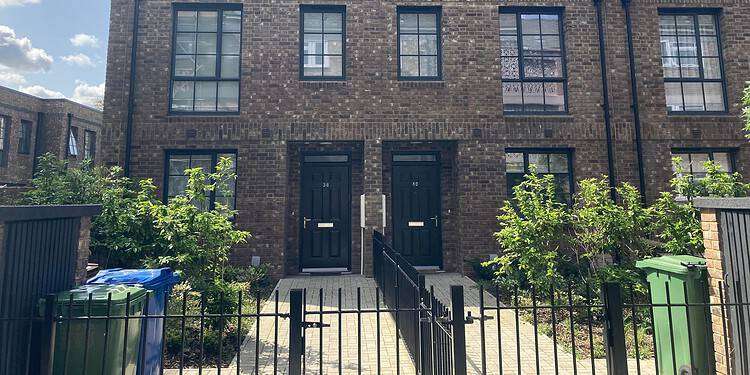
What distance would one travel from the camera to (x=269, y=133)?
918 centimetres

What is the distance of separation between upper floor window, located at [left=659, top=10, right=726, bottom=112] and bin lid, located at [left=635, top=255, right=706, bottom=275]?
771cm

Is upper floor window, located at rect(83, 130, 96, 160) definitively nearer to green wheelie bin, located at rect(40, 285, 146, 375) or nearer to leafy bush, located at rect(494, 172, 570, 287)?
green wheelie bin, located at rect(40, 285, 146, 375)

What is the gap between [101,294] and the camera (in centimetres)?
312

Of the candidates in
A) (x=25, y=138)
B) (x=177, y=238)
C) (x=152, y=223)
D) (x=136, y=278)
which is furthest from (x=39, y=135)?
(x=136, y=278)

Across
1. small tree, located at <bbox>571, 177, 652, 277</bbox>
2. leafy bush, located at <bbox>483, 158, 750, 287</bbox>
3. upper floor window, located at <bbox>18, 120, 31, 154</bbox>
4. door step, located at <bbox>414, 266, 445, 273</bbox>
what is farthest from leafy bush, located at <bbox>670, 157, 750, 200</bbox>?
upper floor window, located at <bbox>18, 120, 31, 154</bbox>

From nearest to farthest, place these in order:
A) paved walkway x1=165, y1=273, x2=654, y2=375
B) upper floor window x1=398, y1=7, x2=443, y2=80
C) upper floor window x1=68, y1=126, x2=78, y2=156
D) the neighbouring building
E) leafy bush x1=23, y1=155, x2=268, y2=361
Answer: paved walkway x1=165, y1=273, x2=654, y2=375
leafy bush x1=23, y1=155, x2=268, y2=361
upper floor window x1=398, y1=7, x2=443, y2=80
the neighbouring building
upper floor window x1=68, y1=126, x2=78, y2=156

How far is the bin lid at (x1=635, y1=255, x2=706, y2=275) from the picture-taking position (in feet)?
12.2

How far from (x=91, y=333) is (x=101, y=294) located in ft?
0.96

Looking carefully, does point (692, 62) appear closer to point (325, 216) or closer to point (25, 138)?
point (325, 216)

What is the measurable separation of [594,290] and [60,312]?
6.77 metres

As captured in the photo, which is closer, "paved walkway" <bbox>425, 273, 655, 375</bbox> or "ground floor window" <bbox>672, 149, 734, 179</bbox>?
"paved walkway" <bbox>425, 273, 655, 375</bbox>

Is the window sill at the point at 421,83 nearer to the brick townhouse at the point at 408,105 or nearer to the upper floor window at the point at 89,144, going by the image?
the brick townhouse at the point at 408,105

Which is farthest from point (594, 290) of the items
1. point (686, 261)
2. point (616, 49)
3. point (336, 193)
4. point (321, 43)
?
point (321, 43)

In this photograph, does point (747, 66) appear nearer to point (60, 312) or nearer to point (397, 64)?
point (397, 64)
